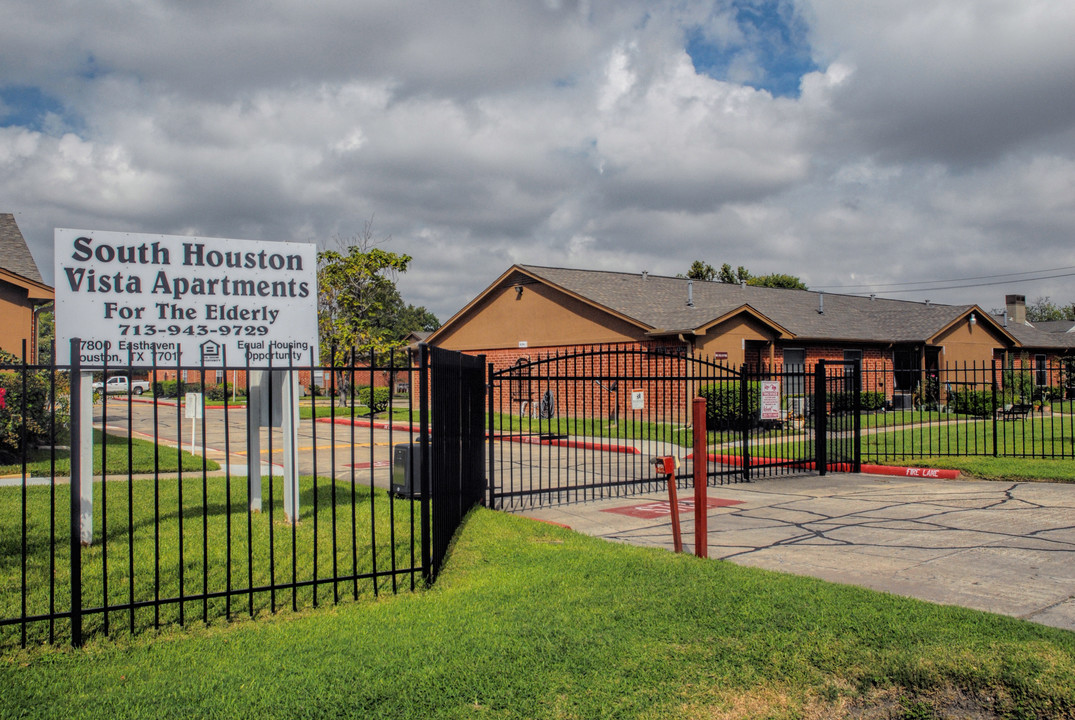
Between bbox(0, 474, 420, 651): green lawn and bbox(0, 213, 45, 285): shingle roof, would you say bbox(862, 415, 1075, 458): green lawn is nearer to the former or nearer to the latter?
bbox(0, 474, 420, 651): green lawn

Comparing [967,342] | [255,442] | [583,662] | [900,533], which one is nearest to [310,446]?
[255,442]

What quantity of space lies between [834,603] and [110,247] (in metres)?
7.01

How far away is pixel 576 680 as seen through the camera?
13.9 ft

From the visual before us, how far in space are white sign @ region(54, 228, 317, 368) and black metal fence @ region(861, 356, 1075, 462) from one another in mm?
10308

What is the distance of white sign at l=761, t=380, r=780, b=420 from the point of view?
13141mm

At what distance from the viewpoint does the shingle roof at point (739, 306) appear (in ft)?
85.6

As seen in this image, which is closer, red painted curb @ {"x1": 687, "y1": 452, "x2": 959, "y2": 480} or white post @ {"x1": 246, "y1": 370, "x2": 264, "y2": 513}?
white post @ {"x1": 246, "y1": 370, "x2": 264, "y2": 513}

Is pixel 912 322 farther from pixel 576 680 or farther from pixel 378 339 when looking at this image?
pixel 576 680

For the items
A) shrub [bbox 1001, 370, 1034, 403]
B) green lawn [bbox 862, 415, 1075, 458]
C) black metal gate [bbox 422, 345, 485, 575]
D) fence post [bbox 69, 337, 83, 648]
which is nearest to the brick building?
shrub [bbox 1001, 370, 1034, 403]

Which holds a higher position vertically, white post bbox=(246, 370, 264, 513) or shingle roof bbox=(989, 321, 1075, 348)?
shingle roof bbox=(989, 321, 1075, 348)

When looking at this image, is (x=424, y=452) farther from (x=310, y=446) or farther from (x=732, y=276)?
(x=732, y=276)

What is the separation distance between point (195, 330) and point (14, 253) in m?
16.1

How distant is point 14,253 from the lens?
791 inches

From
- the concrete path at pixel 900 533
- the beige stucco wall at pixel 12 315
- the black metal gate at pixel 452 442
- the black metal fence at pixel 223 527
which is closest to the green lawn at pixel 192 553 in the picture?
the black metal fence at pixel 223 527
